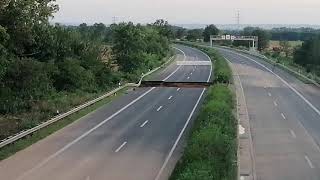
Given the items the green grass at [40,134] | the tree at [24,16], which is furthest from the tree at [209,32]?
the tree at [24,16]

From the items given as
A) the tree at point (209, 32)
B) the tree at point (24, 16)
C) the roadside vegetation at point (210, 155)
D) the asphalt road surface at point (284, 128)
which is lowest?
the tree at point (209, 32)

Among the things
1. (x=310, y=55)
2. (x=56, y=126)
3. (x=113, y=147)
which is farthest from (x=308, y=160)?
(x=310, y=55)

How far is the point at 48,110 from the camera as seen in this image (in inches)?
1385

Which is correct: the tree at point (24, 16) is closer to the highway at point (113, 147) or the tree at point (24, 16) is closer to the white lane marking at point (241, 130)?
the highway at point (113, 147)

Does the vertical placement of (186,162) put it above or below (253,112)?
above

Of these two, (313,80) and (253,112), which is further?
(313,80)

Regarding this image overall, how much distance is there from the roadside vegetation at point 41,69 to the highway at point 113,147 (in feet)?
9.27

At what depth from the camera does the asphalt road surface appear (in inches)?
861

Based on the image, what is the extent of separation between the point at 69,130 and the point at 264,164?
37.0 feet

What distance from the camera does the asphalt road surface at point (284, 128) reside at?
71.8 feet

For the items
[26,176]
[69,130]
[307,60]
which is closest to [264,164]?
[26,176]

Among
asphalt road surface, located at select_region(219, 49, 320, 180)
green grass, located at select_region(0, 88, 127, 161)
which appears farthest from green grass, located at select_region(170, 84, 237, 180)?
green grass, located at select_region(0, 88, 127, 161)

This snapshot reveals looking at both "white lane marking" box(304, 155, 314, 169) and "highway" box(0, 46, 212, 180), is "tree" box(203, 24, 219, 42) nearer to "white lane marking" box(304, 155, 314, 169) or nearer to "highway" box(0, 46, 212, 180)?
"highway" box(0, 46, 212, 180)

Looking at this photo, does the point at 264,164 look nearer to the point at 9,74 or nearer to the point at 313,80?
the point at 9,74
